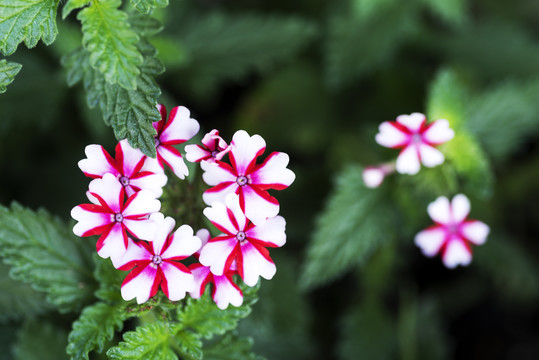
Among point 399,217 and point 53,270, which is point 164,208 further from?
point 399,217

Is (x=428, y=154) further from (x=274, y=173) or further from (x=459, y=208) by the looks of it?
(x=274, y=173)

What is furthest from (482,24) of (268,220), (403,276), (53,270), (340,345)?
(53,270)

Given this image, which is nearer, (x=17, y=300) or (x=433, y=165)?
(x=433, y=165)

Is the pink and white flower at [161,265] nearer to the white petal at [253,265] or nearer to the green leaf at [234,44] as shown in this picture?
the white petal at [253,265]

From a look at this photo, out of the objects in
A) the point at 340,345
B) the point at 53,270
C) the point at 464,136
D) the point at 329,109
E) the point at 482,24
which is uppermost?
the point at 482,24

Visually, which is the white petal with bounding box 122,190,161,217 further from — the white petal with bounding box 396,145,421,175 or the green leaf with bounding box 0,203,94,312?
the white petal with bounding box 396,145,421,175

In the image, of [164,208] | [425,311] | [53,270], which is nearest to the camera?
[164,208]

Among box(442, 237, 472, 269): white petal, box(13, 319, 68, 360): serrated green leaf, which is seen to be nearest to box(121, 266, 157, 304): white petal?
box(13, 319, 68, 360): serrated green leaf

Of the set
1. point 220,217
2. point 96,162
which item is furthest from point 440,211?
point 96,162
